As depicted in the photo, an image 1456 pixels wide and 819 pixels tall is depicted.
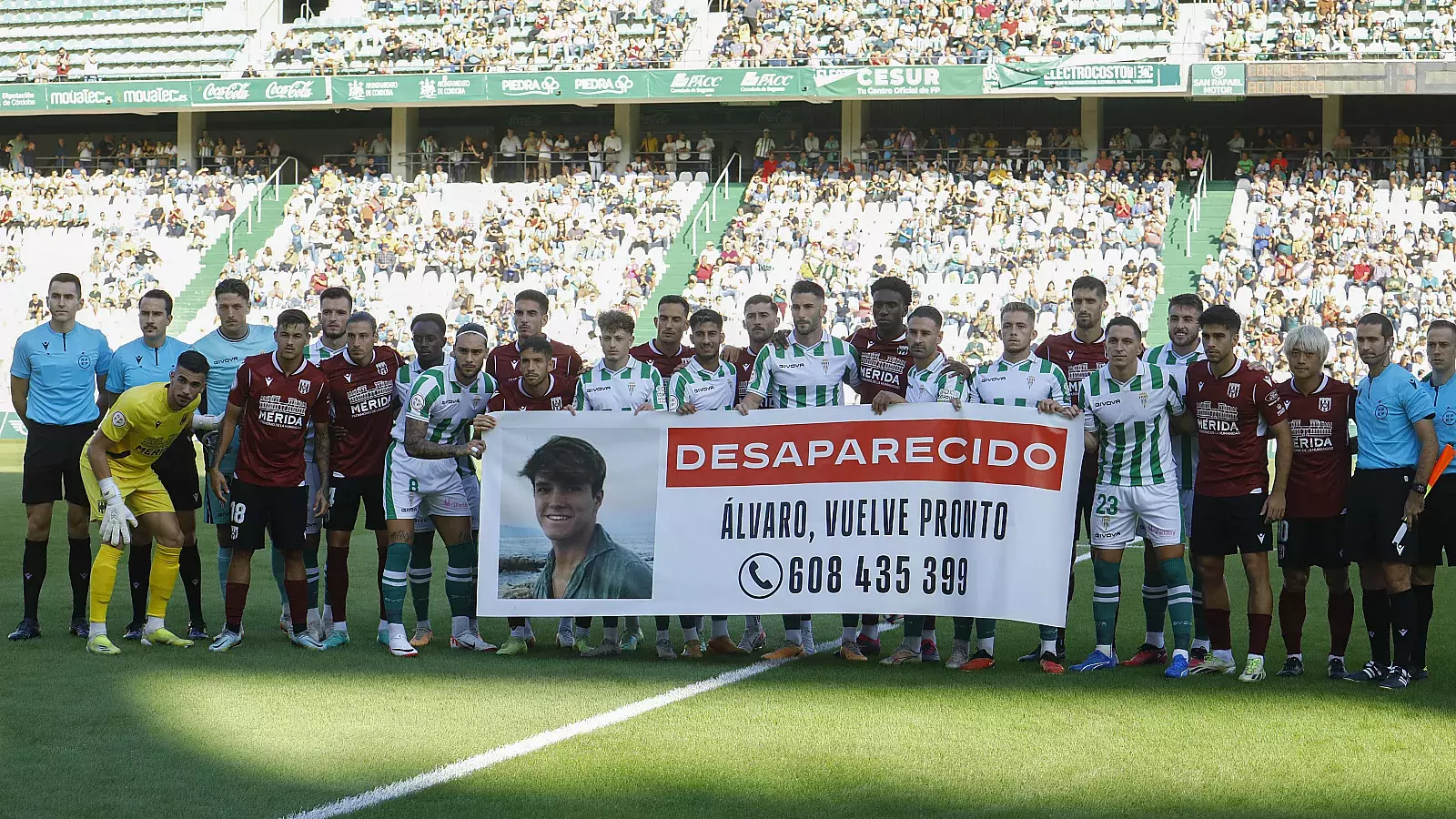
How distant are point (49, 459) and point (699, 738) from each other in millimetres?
4764

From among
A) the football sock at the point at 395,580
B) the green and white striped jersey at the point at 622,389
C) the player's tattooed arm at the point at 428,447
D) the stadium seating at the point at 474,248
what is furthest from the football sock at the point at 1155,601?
the stadium seating at the point at 474,248

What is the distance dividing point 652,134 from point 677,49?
6.81 ft

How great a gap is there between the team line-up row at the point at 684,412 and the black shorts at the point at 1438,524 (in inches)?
1.0

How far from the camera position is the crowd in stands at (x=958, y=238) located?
93.1 ft

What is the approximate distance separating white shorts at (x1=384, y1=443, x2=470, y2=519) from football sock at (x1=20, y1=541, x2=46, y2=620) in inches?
86.8

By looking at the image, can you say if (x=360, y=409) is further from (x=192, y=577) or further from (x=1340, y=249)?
(x=1340, y=249)

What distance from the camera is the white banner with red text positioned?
8.06 metres

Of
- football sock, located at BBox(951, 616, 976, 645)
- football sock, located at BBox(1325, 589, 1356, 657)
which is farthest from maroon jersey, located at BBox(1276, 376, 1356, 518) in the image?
football sock, located at BBox(951, 616, 976, 645)

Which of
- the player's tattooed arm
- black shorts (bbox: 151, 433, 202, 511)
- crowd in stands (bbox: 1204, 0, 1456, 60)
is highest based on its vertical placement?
crowd in stands (bbox: 1204, 0, 1456, 60)

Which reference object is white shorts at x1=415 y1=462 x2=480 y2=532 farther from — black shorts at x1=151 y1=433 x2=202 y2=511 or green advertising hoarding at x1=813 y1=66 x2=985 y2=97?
green advertising hoarding at x1=813 y1=66 x2=985 y2=97

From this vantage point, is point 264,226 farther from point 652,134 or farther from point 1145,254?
point 1145,254

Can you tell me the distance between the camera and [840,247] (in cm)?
3064

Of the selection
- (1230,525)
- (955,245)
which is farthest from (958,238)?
(1230,525)

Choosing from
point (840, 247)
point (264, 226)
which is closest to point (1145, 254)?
point (840, 247)
